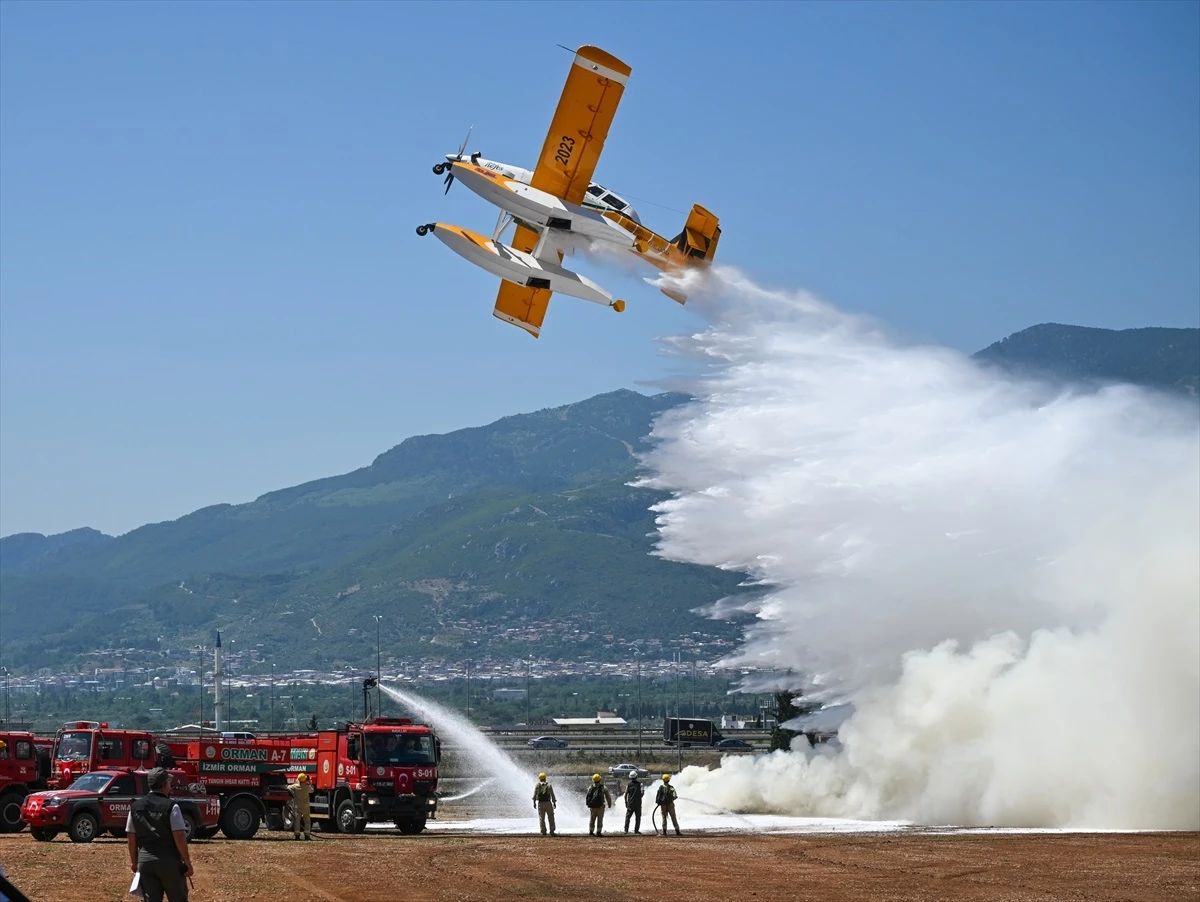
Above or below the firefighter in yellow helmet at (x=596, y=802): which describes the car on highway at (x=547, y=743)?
above

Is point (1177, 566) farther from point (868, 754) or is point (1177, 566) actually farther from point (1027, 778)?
point (868, 754)

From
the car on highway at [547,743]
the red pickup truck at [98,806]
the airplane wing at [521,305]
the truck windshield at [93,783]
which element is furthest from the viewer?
the car on highway at [547,743]

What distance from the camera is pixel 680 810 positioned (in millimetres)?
51750

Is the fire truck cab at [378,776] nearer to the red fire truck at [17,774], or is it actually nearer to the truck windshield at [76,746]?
the truck windshield at [76,746]

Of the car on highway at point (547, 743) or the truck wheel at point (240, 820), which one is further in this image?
the car on highway at point (547, 743)

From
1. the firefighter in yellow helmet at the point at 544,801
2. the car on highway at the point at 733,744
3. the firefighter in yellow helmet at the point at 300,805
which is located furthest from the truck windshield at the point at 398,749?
the car on highway at the point at 733,744

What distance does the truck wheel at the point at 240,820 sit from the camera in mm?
37656

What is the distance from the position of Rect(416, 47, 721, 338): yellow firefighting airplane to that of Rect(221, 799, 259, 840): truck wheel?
15.0m

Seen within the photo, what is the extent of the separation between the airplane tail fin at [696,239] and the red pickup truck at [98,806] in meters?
19.4

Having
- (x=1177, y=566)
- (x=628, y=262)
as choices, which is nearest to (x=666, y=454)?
(x=628, y=262)

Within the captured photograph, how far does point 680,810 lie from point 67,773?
21.3 m

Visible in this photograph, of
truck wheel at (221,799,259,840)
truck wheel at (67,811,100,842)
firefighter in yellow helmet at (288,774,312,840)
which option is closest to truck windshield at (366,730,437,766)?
firefighter in yellow helmet at (288,774,312,840)

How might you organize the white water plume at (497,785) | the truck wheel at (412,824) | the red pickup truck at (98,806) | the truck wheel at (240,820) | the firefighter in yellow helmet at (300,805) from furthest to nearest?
1. the white water plume at (497,785)
2. the truck wheel at (412,824)
3. the firefighter in yellow helmet at (300,805)
4. the truck wheel at (240,820)
5. the red pickup truck at (98,806)

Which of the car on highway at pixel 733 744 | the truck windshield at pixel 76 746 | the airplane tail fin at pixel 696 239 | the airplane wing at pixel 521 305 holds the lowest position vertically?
the truck windshield at pixel 76 746
